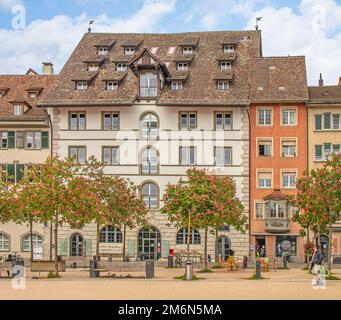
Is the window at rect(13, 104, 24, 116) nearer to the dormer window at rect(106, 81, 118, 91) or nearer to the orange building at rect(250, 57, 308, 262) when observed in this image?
the dormer window at rect(106, 81, 118, 91)

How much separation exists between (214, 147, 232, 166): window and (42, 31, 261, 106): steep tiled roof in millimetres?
3781

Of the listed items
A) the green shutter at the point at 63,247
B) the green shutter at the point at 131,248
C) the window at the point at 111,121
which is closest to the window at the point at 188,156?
the window at the point at 111,121

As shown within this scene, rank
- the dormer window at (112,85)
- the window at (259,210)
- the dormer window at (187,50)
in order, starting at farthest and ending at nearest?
the dormer window at (187,50)
the dormer window at (112,85)
the window at (259,210)

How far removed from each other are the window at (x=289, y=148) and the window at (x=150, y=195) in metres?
10.7

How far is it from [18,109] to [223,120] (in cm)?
1697

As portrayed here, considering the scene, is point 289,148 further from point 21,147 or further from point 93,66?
point 21,147

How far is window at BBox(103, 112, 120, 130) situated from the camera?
73250mm

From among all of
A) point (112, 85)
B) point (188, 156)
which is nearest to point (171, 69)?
point (112, 85)

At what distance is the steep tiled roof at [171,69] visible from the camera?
72.6 metres

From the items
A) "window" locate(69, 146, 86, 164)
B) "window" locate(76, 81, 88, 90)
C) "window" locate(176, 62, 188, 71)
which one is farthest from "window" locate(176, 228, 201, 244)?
"window" locate(76, 81, 88, 90)

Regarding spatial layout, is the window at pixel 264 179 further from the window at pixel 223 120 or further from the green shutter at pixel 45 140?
the green shutter at pixel 45 140
